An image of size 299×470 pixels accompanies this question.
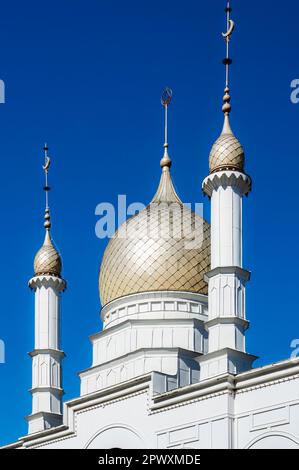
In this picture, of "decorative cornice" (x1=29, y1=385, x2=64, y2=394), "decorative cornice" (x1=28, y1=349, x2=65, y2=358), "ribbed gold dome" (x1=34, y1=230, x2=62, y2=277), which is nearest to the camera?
"decorative cornice" (x1=29, y1=385, x2=64, y2=394)

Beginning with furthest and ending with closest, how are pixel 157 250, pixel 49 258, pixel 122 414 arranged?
pixel 49 258 → pixel 157 250 → pixel 122 414

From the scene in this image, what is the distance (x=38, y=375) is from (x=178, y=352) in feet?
13.5

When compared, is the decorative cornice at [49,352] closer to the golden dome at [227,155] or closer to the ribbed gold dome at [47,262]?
the ribbed gold dome at [47,262]

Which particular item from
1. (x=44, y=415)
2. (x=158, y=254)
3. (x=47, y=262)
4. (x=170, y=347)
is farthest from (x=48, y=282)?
(x=170, y=347)

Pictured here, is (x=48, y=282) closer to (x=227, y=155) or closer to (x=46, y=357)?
(x=46, y=357)

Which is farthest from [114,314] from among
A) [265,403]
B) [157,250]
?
[265,403]

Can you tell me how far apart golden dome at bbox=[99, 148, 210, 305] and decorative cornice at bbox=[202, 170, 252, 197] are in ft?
10.8

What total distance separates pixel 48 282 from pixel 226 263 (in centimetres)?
650

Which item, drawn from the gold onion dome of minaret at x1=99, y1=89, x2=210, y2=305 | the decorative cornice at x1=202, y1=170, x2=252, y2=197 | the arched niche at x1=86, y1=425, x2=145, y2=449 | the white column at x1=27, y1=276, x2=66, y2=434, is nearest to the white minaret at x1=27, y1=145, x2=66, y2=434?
the white column at x1=27, y1=276, x2=66, y2=434

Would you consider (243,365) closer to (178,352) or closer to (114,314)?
(178,352)

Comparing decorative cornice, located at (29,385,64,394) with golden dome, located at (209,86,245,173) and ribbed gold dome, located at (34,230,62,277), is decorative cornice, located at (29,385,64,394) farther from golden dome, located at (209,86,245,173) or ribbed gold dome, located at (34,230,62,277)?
golden dome, located at (209,86,245,173)

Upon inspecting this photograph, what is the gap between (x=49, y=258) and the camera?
27312 mm

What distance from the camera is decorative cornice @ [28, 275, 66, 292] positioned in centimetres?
2692
